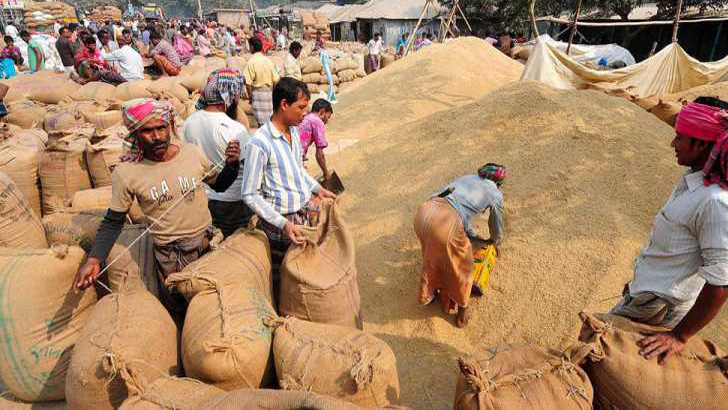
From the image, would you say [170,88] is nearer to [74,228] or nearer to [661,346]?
[74,228]

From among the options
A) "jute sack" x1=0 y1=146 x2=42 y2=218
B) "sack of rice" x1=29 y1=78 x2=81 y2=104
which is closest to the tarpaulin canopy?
"jute sack" x1=0 y1=146 x2=42 y2=218

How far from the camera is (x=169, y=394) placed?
1525 millimetres

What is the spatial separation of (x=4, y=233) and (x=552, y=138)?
4746 mm

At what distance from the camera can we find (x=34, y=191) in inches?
145

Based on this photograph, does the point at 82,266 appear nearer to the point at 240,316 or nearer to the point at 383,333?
the point at 240,316

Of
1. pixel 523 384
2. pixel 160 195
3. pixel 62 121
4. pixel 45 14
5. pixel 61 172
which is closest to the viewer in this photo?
pixel 523 384

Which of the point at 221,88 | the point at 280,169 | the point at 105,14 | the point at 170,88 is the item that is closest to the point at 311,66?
the point at 170,88

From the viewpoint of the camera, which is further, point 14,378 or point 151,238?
point 151,238

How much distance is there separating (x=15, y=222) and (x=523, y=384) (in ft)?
10.7

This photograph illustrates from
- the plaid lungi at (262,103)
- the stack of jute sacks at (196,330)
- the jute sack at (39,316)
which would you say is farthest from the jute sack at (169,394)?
the plaid lungi at (262,103)

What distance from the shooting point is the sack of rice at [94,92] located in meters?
6.64

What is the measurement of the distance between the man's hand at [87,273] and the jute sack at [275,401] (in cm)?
107

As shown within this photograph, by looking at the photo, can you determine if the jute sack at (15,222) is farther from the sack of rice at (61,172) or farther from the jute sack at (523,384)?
Result: the jute sack at (523,384)

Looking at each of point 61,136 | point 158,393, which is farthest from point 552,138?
point 61,136
